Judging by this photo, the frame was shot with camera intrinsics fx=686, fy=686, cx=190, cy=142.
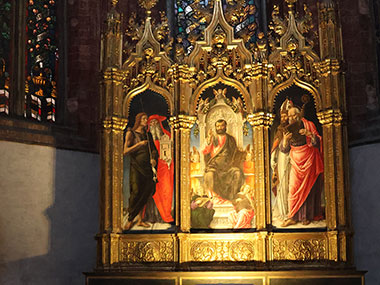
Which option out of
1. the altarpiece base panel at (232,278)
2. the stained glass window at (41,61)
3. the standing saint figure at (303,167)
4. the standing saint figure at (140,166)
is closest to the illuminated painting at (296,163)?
the standing saint figure at (303,167)

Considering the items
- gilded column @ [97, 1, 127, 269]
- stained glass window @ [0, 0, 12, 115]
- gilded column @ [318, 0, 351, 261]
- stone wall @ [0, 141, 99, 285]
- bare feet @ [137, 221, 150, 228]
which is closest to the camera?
gilded column @ [318, 0, 351, 261]

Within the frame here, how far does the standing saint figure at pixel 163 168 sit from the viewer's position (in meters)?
12.3

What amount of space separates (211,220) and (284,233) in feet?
4.28

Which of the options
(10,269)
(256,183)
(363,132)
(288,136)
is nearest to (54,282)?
(10,269)

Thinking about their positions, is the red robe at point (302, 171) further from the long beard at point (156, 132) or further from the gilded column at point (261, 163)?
the long beard at point (156, 132)

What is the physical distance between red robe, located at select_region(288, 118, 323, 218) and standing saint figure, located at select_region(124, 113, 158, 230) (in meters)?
2.48

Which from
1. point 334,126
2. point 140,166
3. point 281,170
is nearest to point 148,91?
point 140,166

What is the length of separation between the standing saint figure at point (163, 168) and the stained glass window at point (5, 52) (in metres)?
2.95

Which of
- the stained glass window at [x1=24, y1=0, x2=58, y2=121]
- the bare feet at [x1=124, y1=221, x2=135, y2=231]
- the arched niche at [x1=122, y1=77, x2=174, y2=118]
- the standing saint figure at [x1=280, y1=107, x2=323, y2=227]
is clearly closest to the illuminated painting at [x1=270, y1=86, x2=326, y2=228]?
the standing saint figure at [x1=280, y1=107, x2=323, y2=227]

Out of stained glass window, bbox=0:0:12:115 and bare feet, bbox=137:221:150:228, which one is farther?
stained glass window, bbox=0:0:12:115

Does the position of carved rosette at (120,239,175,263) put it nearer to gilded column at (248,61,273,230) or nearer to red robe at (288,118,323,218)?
gilded column at (248,61,273,230)

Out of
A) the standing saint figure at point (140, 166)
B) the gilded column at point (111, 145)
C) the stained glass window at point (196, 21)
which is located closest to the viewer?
the gilded column at point (111, 145)

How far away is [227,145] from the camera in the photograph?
12.4 meters

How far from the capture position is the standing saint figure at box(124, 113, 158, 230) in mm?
12344
